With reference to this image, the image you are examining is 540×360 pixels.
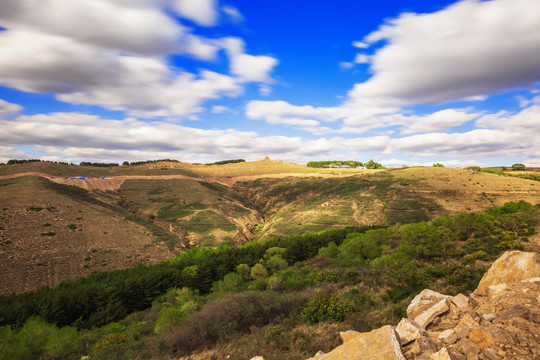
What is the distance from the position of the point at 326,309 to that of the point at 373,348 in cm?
744

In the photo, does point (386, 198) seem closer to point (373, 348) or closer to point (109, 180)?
point (373, 348)

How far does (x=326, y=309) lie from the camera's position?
15.7m

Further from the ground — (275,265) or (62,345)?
(62,345)

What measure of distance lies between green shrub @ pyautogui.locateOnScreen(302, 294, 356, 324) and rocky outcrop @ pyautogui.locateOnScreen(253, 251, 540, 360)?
4440 mm

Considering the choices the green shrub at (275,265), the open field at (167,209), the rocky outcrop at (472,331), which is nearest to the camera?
the rocky outcrop at (472,331)

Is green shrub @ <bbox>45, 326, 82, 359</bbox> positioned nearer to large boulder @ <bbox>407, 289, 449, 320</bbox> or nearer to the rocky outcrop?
the rocky outcrop

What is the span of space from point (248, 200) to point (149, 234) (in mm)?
46456

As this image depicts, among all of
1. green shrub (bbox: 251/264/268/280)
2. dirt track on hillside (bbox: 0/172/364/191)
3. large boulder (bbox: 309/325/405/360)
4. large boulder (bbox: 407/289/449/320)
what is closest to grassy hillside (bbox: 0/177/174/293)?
dirt track on hillside (bbox: 0/172/364/191)

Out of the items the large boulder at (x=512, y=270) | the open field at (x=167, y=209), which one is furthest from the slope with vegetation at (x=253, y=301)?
the open field at (x=167, y=209)

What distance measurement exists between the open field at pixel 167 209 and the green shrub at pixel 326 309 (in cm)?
3641

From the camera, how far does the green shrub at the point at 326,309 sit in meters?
15.2

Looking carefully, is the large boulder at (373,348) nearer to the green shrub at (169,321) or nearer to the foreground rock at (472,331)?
the foreground rock at (472,331)

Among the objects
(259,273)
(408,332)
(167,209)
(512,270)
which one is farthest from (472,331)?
(167,209)

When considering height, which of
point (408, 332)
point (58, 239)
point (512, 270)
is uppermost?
point (512, 270)
